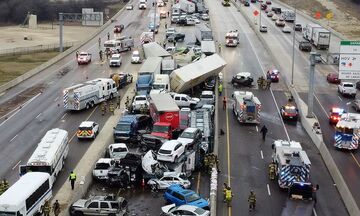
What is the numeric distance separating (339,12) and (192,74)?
106m

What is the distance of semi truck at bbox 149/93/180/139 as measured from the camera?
1994 inches

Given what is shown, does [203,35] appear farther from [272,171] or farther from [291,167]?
[291,167]

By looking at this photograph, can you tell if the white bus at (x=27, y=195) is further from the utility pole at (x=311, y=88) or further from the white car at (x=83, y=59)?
the white car at (x=83, y=59)

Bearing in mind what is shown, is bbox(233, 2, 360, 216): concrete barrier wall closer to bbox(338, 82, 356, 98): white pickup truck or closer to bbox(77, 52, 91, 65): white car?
bbox(338, 82, 356, 98): white pickup truck

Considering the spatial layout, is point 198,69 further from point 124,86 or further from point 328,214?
point 328,214

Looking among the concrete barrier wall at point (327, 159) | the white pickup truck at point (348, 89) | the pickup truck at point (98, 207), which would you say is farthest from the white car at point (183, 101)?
the pickup truck at point (98, 207)

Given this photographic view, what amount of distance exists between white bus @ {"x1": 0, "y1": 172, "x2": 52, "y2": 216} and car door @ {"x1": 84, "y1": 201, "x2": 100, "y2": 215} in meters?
2.80

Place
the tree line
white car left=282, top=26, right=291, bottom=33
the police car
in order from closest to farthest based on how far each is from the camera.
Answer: the police car
white car left=282, top=26, right=291, bottom=33
the tree line

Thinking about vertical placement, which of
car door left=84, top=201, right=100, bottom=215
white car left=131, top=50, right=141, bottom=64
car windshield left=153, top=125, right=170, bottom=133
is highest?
white car left=131, top=50, right=141, bottom=64

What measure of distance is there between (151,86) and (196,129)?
17227mm

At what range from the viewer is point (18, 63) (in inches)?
3824

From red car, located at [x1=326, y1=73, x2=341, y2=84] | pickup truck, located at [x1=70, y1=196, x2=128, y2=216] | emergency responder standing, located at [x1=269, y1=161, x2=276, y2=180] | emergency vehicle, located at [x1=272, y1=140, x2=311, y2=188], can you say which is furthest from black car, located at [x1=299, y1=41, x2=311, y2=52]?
pickup truck, located at [x1=70, y1=196, x2=128, y2=216]

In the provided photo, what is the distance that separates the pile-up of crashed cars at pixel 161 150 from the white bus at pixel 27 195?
2197mm

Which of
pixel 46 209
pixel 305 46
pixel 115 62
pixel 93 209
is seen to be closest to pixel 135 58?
pixel 115 62
